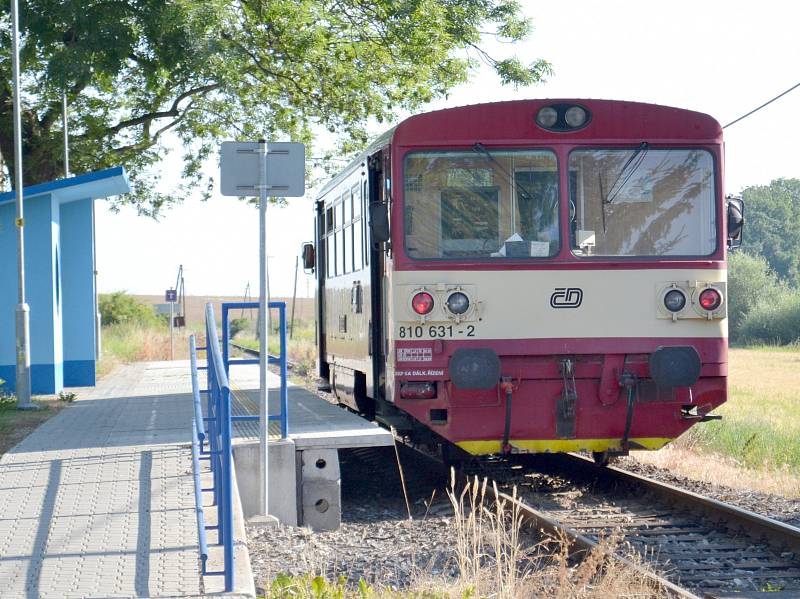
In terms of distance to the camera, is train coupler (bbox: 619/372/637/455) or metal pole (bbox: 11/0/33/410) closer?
train coupler (bbox: 619/372/637/455)

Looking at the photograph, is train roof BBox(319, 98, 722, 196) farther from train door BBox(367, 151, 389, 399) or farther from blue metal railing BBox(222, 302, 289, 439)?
blue metal railing BBox(222, 302, 289, 439)

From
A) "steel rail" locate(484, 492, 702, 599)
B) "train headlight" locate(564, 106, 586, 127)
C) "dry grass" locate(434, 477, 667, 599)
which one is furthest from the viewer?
"train headlight" locate(564, 106, 586, 127)

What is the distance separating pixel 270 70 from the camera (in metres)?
24.6

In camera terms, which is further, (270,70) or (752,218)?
(752,218)

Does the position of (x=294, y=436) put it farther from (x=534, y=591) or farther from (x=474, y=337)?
(x=534, y=591)

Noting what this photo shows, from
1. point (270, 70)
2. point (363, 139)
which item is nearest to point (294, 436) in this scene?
point (270, 70)

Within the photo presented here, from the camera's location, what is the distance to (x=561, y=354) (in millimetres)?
10211

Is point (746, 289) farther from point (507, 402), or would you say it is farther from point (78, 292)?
point (507, 402)

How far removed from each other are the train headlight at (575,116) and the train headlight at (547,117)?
0.11 metres

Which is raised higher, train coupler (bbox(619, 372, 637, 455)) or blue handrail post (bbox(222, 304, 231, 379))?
blue handrail post (bbox(222, 304, 231, 379))

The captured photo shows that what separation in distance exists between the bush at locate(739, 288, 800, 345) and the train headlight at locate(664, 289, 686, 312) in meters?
55.6

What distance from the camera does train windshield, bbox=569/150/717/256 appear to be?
10359 millimetres

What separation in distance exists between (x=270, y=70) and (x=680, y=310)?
15.8m

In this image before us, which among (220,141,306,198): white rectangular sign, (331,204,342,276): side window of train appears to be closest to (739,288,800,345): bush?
(331,204,342,276): side window of train
